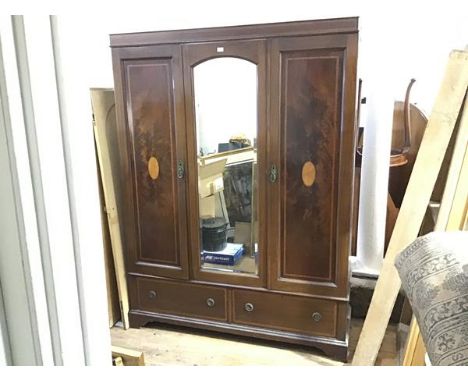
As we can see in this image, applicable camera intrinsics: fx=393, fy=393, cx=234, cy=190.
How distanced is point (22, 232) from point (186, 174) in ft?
5.61

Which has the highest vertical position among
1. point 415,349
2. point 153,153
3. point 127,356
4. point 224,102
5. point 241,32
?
point 241,32

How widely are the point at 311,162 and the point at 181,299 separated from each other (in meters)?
1.14

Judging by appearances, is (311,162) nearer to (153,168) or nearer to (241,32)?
(241,32)

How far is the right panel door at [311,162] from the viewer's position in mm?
1823

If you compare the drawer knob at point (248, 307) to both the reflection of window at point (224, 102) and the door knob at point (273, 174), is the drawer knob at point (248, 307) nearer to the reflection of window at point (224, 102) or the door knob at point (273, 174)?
the door knob at point (273, 174)

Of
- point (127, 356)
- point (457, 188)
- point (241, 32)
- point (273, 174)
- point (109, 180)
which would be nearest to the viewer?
point (127, 356)

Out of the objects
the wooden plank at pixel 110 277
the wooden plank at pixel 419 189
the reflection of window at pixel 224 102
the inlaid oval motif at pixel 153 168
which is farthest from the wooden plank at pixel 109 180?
the wooden plank at pixel 419 189

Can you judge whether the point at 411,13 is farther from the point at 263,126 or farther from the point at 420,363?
the point at 420,363

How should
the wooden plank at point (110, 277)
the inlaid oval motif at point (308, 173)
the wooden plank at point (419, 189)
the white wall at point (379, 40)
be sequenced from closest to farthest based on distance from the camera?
the wooden plank at point (419, 189) < the inlaid oval motif at point (308, 173) < the white wall at point (379, 40) < the wooden plank at point (110, 277)

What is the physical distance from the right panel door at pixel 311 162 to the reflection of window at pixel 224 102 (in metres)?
0.14

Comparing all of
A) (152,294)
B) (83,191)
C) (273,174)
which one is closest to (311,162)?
(273,174)

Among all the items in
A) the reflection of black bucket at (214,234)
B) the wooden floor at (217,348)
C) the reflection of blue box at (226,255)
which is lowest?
the wooden floor at (217,348)

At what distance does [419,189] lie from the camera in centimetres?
185

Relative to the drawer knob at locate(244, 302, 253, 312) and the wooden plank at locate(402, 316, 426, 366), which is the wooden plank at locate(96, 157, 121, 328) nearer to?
the drawer knob at locate(244, 302, 253, 312)
